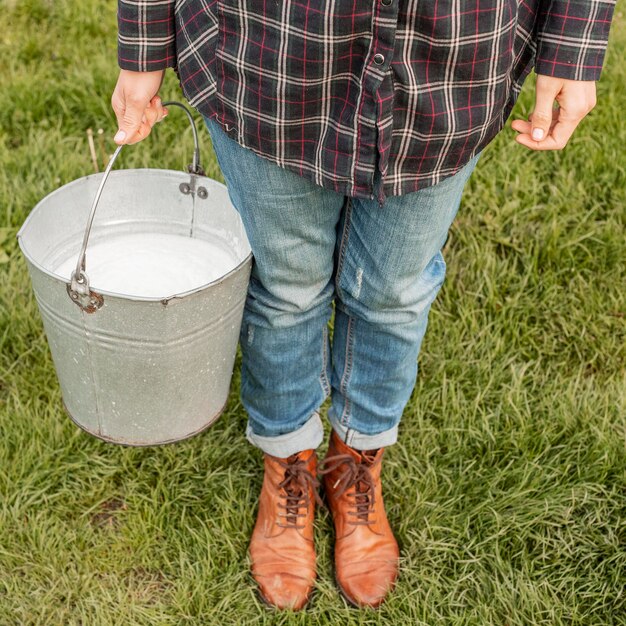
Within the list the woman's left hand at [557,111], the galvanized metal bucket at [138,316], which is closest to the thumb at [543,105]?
the woman's left hand at [557,111]

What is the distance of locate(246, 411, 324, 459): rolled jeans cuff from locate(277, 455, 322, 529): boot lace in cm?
3

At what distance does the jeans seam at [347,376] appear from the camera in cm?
171

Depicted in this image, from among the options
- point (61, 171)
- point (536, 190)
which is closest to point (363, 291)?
point (536, 190)

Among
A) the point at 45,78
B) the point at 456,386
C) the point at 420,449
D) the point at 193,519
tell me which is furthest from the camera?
the point at 45,78

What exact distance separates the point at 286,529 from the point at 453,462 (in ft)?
1.52

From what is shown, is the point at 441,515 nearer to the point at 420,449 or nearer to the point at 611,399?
the point at 420,449

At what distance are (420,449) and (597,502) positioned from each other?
43 centimetres

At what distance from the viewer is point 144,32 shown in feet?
4.32

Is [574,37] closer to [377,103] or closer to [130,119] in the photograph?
[377,103]

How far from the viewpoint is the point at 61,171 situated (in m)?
2.64

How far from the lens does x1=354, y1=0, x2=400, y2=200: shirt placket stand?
1142 mm

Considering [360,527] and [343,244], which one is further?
[360,527]

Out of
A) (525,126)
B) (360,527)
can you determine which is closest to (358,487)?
(360,527)

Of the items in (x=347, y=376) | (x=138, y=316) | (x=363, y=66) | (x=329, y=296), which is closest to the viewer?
(x=363, y=66)
